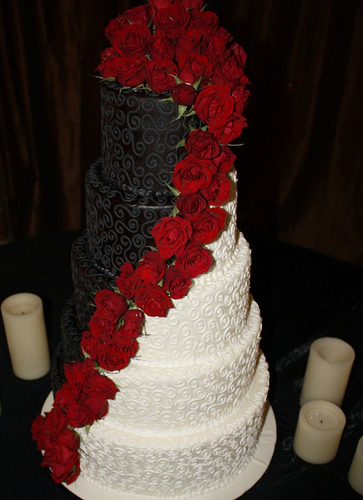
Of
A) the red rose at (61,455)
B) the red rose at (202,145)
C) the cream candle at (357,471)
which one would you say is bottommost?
the cream candle at (357,471)

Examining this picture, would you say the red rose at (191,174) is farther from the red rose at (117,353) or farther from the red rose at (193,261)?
the red rose at (117,353)

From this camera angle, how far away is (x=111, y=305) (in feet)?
4.42

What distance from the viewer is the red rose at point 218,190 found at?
129cm

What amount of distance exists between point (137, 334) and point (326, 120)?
229 cm

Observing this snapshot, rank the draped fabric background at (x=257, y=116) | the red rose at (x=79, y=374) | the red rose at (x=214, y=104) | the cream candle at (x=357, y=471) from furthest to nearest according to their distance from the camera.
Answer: the draped fabric background at (x=257, y=116) < the cream candle at (x=357, y=471) < the red rose at (x=79, y=374) < the red rose at (x=214, y=104)

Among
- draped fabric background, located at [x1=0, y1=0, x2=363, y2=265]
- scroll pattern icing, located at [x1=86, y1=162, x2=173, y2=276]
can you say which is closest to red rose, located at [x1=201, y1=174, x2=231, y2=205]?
scroll pattern icing, located at [x1=86, y1=162, x2=173, y2=276]

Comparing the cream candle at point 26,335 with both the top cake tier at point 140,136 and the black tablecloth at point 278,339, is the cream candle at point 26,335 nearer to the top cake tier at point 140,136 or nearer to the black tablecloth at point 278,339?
the black tablecloth at point 278,339

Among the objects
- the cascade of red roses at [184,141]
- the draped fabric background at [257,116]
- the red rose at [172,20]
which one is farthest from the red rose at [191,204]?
the draped fabric background at [257,116]

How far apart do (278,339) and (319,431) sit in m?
0.52

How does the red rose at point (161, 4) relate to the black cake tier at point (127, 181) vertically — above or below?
above

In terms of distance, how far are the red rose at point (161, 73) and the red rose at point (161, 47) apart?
0.06 feet

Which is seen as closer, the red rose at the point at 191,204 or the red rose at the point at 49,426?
the red rose at the point at 191,204

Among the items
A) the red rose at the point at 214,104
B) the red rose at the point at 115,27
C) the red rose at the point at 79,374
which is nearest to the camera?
the red rose at the point at 214,104

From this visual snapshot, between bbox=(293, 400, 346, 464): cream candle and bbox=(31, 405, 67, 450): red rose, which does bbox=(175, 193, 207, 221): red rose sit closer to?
bbox=(31, 405, 67, 450): red rose
